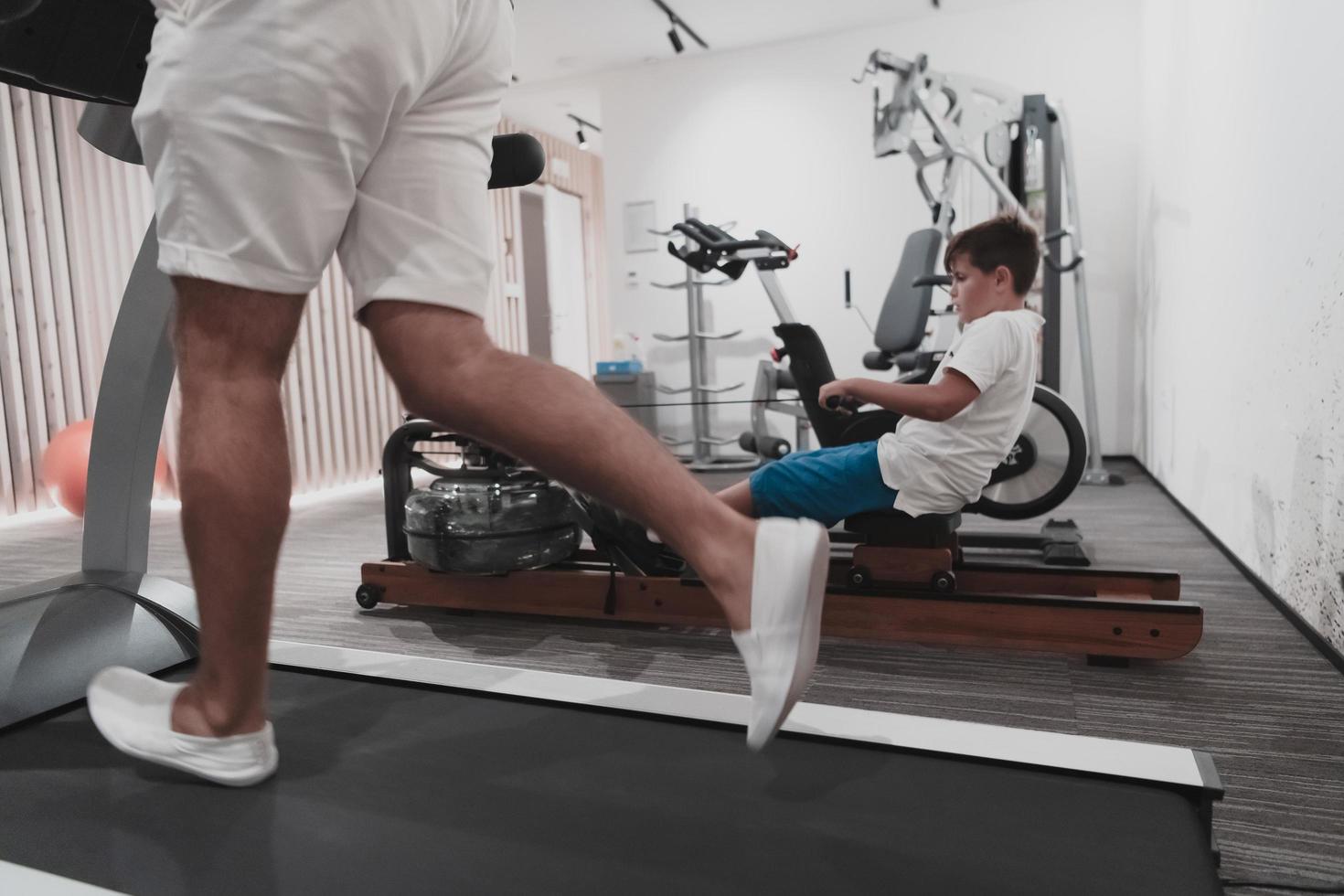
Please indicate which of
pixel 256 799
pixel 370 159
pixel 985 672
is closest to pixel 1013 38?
pixel 985 672

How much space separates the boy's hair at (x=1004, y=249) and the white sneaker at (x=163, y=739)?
1.67 m

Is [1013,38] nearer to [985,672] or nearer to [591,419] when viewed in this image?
[985,672]

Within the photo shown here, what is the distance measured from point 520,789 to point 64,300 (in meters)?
4.68

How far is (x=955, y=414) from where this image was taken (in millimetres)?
1841

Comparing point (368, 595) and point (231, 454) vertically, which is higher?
point (231, 454)

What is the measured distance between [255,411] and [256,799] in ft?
1.47

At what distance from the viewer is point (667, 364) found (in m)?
6.41

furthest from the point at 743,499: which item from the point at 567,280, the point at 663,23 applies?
the point at 567,280

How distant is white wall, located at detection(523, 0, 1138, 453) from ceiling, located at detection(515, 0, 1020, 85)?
4.7 inches

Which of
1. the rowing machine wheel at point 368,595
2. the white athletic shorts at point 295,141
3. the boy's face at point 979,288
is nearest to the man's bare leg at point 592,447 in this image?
the white athletic shorts at point 295,141

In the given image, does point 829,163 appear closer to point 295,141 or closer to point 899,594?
point 899,594

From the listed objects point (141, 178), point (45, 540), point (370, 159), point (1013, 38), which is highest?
point (1013, 38)

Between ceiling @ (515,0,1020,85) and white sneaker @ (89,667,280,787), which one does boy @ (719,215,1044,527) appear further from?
ceiling @ (515,0,1020,85)

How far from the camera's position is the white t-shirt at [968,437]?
72.7 inches
